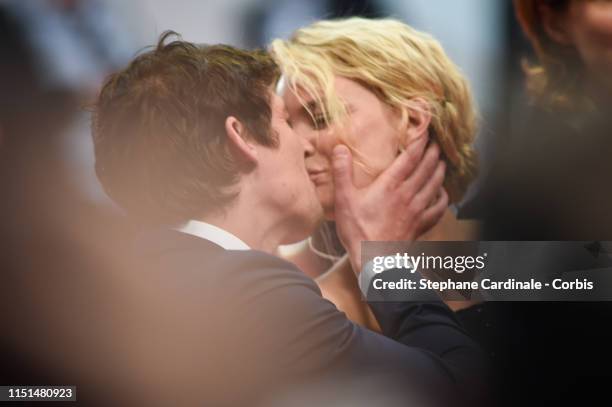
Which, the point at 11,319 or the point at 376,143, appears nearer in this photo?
the point at 376,143

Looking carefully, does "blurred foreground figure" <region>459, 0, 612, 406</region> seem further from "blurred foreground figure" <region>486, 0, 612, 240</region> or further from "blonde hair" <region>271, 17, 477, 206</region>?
"blonde hair" <region>271, 17, 477, 206</region>

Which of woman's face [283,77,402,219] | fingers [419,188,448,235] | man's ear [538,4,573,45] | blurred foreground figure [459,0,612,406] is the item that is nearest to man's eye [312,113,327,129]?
woman's face [283,77,402,219]

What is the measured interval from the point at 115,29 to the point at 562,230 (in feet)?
4.28

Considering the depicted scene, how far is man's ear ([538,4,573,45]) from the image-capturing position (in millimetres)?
1926

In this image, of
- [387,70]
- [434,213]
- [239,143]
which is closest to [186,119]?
[239,143]

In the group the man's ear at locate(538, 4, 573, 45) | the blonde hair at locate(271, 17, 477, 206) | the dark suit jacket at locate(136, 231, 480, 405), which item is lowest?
the dark suit jacket at locate(136, 231, 480, 405)

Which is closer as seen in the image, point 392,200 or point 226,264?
point 226,264

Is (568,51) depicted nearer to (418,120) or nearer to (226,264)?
(418,120)

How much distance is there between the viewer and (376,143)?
1923 millimetres

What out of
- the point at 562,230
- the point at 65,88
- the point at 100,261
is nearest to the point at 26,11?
the point at 65,88

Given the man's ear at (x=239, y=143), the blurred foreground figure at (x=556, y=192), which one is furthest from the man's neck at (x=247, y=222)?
the blurred foreground figure at (x=556, y=192)

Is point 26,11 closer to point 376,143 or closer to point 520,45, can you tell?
point 376,143

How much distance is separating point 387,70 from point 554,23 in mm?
458

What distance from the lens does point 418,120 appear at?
1.91 m
